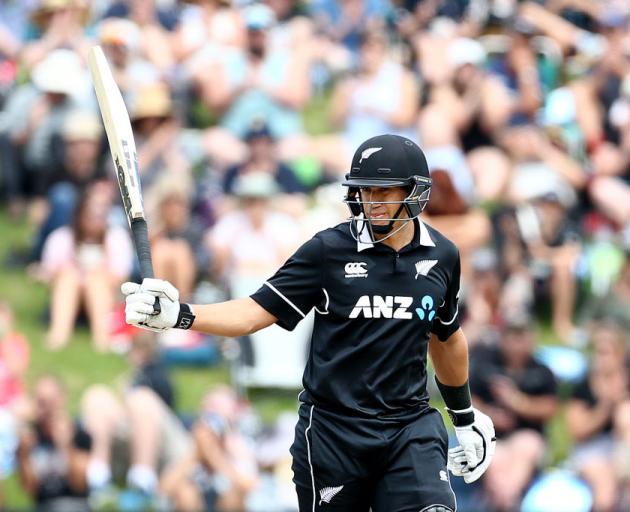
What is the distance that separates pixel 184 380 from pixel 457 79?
4297mm

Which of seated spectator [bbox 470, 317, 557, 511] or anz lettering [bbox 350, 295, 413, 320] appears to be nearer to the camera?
anz lettering [bbox 350, 295, 413, 320]

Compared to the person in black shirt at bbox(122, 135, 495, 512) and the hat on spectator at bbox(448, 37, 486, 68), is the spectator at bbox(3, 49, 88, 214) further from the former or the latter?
the person in black shirt at bbox(122, 135, 495, 512)

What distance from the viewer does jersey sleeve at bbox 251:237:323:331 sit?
5887 mm

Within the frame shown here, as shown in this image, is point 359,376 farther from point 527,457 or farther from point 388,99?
point 388,99

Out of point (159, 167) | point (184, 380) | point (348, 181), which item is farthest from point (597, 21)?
point (348, 181)

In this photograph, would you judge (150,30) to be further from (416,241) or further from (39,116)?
(416,241)

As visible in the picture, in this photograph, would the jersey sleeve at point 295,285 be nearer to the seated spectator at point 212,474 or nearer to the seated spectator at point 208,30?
the seated spectator at point 212,474

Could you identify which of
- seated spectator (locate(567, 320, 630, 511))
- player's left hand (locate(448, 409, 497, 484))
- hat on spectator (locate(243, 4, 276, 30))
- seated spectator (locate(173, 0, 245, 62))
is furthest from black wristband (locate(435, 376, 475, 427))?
hat on spectator (locate(243, 4, 276, 30))

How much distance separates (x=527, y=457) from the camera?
1094cm

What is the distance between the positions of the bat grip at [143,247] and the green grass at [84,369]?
5.68 meters

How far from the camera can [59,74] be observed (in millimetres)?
12930

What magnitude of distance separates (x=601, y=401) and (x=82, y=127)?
5174mm

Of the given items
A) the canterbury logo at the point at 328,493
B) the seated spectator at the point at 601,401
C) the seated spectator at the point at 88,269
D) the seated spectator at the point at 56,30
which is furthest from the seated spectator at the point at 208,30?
the canterbury logo at the point at 328,493

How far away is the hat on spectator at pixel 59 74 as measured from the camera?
42.2 feet
